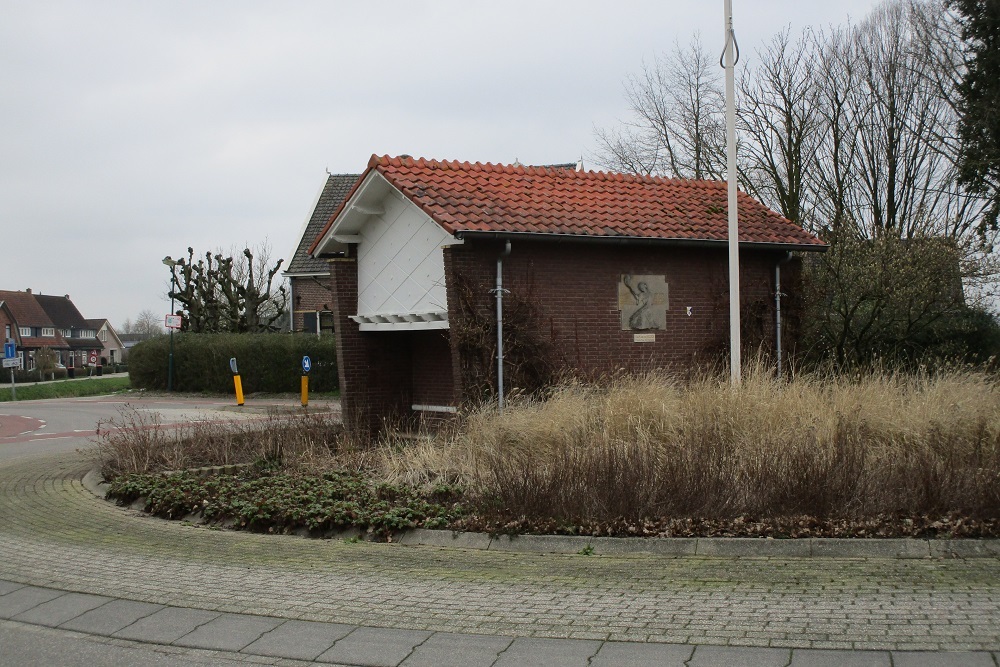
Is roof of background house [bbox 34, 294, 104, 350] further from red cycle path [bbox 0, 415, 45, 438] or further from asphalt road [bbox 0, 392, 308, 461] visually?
red cycle path [bbox 0, 415, 45, 438]

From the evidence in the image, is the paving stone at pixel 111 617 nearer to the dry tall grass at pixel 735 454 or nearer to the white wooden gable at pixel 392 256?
the dry tall grass at pixel 735 454

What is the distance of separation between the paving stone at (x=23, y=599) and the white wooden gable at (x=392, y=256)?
8.48 m

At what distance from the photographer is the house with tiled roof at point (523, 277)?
15.1 meters

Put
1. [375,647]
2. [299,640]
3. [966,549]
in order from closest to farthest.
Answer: [375,647], [299,640], [966,549]

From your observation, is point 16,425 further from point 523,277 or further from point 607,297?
point 607,297

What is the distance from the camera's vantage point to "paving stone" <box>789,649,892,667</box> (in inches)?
208

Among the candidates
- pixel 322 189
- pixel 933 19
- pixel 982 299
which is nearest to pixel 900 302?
pixel 982 299

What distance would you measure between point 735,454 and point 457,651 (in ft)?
14.6

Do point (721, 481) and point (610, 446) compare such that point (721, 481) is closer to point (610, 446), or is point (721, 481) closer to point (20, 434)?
point (610, 446)

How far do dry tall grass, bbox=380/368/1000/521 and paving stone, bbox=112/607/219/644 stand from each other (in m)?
3.10

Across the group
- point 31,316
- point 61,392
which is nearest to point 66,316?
point 31,316

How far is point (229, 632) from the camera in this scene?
6.41 m

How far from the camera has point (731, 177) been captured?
1541 centimetres

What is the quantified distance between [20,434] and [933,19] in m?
28.2
